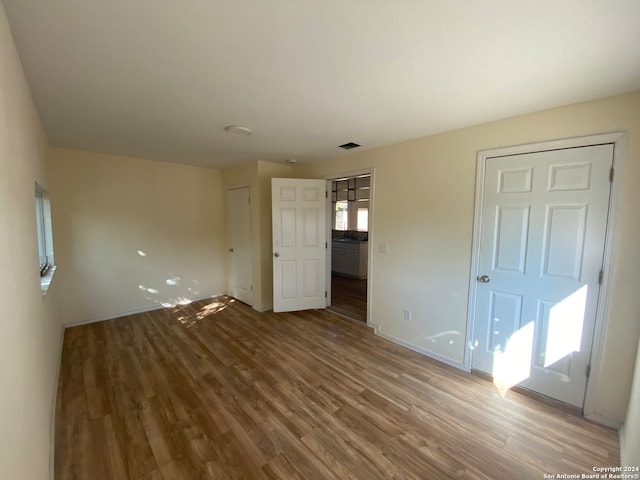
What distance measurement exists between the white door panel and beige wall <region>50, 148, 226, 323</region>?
321mm

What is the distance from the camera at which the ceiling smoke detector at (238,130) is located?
7.68 ft

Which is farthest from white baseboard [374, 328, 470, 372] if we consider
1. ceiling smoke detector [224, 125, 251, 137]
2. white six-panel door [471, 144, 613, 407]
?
ceiling smoke detector [224, 125, 251, 137]

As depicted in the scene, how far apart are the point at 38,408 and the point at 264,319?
2.44m

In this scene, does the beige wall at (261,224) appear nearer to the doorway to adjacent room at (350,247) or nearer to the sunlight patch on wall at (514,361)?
the doorway to adjacent room at (350,247)

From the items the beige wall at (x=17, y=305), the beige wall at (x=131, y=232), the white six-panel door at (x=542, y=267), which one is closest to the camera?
the beige wall at (x=17, y=305)

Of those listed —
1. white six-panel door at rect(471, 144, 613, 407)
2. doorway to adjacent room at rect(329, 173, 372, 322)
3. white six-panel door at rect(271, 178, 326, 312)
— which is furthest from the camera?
doorway to adjacent room at rect(329, 173, 372, 322)

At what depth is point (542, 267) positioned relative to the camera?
2.04 metres

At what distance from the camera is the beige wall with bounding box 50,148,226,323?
324 cm

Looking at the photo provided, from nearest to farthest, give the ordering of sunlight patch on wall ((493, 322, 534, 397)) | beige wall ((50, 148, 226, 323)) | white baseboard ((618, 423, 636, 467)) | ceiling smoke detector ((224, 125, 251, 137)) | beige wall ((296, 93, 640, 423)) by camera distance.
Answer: white baseboard ((618, 423, 636, 467)), beige wall ((296, 93, 640, 423)), sunlight patch on wall ((493, 322, 534, 397)), ceiling smoke detector ((224, 125, 251, 137)), beige wall ((50, 148, 226, 323))

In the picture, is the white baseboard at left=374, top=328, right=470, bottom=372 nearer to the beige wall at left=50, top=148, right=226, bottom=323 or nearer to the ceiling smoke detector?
the ceiling smoke detector

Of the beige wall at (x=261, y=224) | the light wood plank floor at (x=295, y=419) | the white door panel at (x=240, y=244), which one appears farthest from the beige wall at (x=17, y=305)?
the white door panel at (x=240, y=244)

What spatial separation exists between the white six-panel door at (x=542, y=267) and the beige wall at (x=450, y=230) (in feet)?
0.38

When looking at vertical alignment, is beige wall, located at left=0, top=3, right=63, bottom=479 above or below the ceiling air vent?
below

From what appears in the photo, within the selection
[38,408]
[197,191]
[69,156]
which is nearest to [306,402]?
[38,408]
